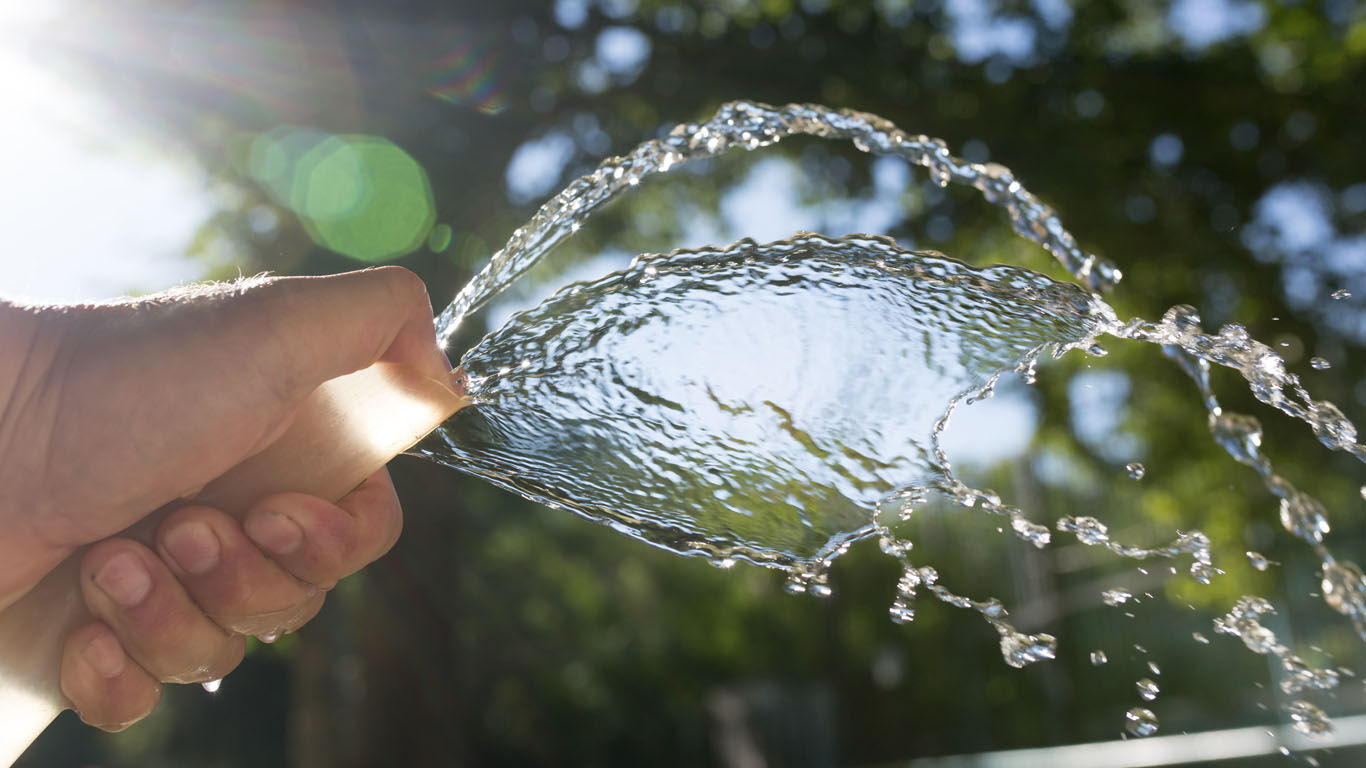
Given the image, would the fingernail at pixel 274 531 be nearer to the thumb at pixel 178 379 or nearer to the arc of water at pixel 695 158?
the thumb at pixel 178 379

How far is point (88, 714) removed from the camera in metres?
1.39

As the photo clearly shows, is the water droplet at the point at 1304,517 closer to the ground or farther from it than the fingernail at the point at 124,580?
farther from it

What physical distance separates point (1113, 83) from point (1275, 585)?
4.80 meters

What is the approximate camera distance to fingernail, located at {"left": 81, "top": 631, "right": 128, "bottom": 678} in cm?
132

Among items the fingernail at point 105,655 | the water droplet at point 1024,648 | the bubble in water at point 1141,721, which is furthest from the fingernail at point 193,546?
the bubble in water at point 1141,721

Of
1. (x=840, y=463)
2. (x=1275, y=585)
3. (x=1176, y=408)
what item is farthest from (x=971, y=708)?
(x=840, y=463)

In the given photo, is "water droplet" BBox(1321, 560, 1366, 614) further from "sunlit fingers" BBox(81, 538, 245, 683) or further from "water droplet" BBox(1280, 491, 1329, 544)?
"sunlit fingers" BBox(81, 538, 245, 683)

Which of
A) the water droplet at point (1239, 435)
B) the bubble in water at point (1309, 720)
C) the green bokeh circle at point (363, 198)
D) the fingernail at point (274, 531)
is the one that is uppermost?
the green bokeh circle at point (363, 198)

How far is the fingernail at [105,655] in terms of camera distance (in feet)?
4.34

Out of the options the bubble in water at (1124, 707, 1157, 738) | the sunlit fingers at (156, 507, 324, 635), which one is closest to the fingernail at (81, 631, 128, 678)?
the sunlit fingers at (156, 507, 324, 635)

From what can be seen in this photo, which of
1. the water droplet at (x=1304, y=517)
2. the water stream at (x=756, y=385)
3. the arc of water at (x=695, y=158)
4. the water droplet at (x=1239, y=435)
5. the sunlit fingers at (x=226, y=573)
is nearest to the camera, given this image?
the sunlit fingers at (x=226, y=573)

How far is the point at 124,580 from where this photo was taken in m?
1.30

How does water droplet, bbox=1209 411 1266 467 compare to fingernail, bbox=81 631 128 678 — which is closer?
fingernail, bbox=81 631 128 678

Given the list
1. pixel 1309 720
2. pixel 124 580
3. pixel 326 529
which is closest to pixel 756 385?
pixel 326 529
